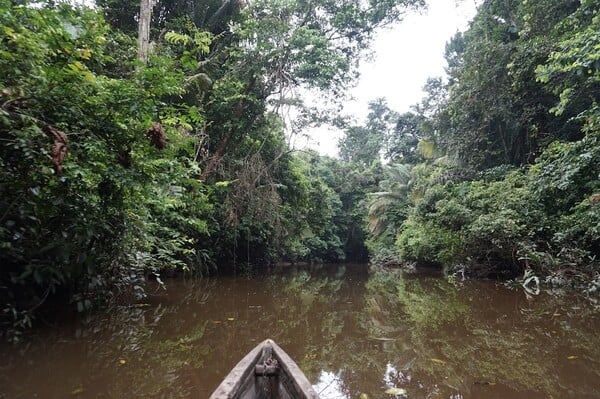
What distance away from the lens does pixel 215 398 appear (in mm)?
1807

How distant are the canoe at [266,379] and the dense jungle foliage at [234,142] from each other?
2071 mm

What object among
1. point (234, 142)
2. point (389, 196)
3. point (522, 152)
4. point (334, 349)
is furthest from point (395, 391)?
point (389, 196)

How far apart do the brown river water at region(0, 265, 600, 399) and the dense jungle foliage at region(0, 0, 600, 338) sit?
66 centimetres

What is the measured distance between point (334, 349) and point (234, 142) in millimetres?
8073

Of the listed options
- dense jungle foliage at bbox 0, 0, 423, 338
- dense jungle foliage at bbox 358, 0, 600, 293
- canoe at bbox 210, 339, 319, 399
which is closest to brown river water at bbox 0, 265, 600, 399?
canoe at bbox 210, 339, 319, 399

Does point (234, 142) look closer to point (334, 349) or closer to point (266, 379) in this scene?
point (334, 349)

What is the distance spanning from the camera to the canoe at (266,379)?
76.7 inches

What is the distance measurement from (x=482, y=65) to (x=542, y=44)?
1.91 metres

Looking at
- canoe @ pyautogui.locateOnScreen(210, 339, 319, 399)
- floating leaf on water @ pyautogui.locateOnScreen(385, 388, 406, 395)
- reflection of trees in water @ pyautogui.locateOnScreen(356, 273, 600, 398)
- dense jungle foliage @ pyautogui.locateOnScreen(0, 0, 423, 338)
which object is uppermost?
dense jungle foliage @ pyautogui.locateOnScreen(0, 0, 423, 338)

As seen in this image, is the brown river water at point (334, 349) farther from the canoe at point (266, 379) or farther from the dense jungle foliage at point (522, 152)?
the dense jungle foliage at point (522, 152)

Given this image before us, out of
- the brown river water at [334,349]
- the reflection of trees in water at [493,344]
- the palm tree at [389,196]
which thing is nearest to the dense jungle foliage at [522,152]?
the reflection of trees in water at [493,344]

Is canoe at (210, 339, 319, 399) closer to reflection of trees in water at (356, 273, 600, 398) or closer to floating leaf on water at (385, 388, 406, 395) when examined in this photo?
floating leaf on water at (385, 388, 406, 395)

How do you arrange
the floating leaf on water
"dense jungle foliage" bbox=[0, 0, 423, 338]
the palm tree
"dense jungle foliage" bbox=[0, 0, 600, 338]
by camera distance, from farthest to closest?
the palm tree
"dense jungle foliage" bbox=[0, 0, 600, 338]
"dense jungle foliage" bbox=[0, 0, 423, 338]
the floating leaf on water

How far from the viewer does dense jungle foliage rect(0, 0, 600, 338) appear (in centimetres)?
334
